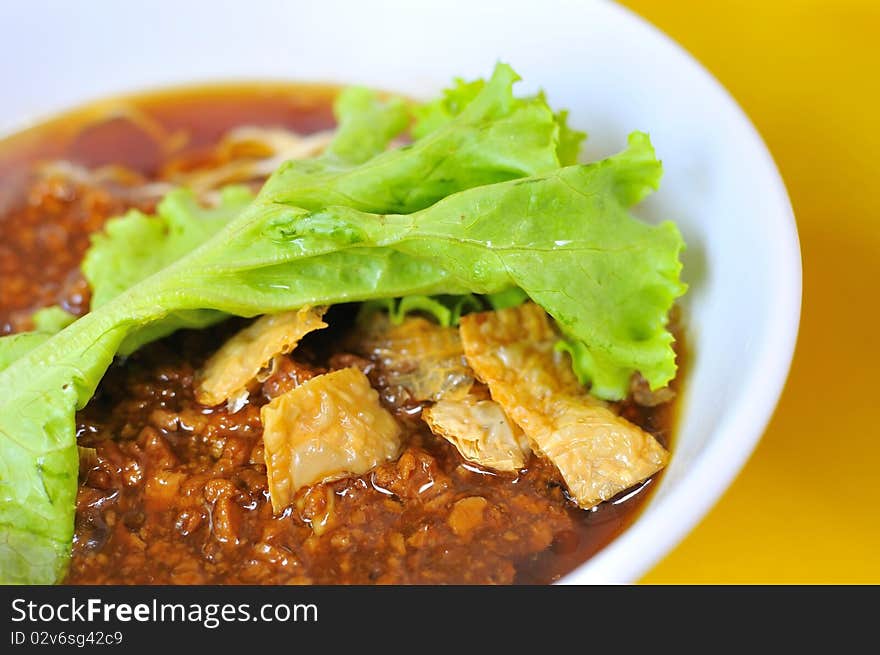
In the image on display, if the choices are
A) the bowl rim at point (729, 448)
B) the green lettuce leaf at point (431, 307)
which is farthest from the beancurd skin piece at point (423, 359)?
the bowl rim at point (729, 448)

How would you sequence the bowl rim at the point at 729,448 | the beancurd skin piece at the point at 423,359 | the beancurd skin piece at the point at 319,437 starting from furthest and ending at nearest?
1. the beancurd skin piece at the point at 423,359
2. the beancurd skin piece at the point at 319,437
3. the bowl rim at the point at 729,448

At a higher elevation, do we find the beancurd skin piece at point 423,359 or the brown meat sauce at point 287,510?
the beancurd skin piece at point 423,359

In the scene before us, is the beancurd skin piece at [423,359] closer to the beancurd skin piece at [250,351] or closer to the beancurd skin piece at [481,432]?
the beancurd skin piece at [481,432]

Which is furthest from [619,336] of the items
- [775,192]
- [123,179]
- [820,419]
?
[123,179]

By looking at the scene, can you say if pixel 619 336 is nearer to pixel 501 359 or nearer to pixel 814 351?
pixel 501 359

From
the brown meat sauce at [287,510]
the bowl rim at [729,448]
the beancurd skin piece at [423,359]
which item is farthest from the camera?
the beancurd skin piece at [423,359]

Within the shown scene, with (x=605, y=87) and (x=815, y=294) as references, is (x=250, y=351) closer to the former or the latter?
(x=605, y=87)

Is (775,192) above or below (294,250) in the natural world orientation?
above
